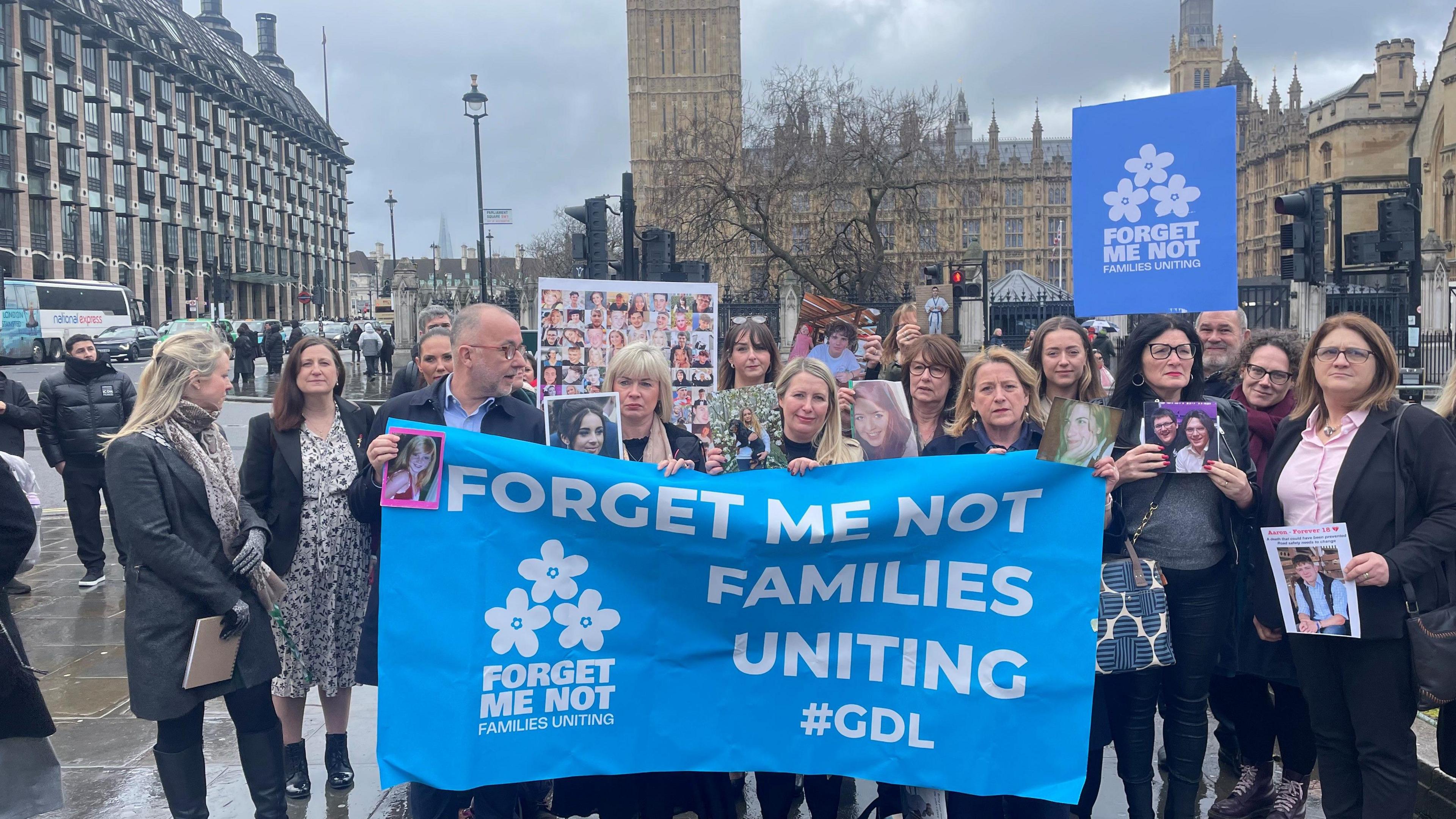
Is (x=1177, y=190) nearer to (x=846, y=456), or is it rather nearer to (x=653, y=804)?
(x=846, y=456)

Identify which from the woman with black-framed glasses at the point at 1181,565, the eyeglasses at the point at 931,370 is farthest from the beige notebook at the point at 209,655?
the woman with black-framed glasses at the point at 1181,565

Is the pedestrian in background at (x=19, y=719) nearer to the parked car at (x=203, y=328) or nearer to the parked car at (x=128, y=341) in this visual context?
the parked car at (x=203, y=328)

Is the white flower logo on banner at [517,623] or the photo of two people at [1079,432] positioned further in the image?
the white flower logo on banner at [517,623]

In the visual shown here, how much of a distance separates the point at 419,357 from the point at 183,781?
8.42ft

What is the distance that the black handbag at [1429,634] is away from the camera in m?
3.28

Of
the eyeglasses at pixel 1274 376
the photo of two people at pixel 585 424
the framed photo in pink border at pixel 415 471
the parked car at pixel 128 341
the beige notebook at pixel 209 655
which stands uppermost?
the parked car at pixel 128 341

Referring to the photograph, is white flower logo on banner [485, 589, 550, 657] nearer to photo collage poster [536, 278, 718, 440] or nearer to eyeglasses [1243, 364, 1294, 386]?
photo collage poster [536, 278, 718, 440]

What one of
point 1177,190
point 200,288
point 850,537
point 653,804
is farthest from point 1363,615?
point 200,288

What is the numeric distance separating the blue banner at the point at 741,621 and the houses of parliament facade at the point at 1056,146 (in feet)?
94.0

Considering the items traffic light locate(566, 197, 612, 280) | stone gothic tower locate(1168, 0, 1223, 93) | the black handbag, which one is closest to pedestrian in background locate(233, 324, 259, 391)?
traffic light locate(566, 197, 612, 280)

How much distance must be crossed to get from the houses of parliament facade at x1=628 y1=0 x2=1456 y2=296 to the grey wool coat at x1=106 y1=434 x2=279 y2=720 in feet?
94.1

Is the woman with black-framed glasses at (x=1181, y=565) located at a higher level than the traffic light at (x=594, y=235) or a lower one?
lower

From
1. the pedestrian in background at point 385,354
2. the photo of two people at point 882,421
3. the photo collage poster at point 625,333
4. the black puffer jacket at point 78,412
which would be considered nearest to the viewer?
the photo of two people at point 882,421

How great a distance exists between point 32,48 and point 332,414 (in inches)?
2518
